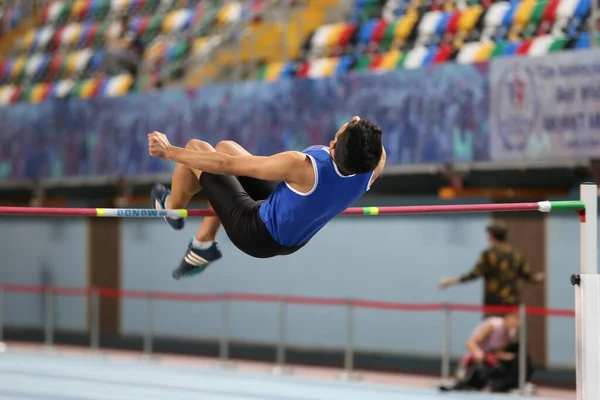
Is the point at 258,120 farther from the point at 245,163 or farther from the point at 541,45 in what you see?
the point at 245,163

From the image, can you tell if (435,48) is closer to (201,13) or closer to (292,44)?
(292,44)

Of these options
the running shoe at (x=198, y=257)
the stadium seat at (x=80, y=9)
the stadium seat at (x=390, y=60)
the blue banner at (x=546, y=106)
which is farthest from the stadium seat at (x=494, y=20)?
the stadium seat at (x=80, y=9)

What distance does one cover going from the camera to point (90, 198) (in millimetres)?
17094

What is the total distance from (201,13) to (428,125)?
6318 mm

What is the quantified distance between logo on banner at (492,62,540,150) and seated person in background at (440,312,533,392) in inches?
78.2

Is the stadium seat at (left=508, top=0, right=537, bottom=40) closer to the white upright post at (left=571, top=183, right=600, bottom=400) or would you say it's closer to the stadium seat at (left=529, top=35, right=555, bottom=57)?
the stadium seat at (left=529, top=35, right=555, bottom=57)

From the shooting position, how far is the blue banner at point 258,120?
40.7 feet

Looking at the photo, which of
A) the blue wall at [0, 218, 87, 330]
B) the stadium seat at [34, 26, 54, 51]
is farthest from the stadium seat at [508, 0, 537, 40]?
the stadium seat at [34, 26, 54, 51]

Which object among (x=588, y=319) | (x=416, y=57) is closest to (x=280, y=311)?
(x=416, y=57)

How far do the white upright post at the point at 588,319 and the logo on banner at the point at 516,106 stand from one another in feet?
16.4

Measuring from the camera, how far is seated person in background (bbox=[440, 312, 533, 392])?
11.0m

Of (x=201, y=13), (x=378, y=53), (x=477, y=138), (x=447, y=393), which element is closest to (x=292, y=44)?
(x=378, y=53)

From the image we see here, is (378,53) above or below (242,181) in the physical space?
above

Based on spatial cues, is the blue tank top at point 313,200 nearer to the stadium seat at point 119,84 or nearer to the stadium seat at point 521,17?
the stadium seat at point 521,17
